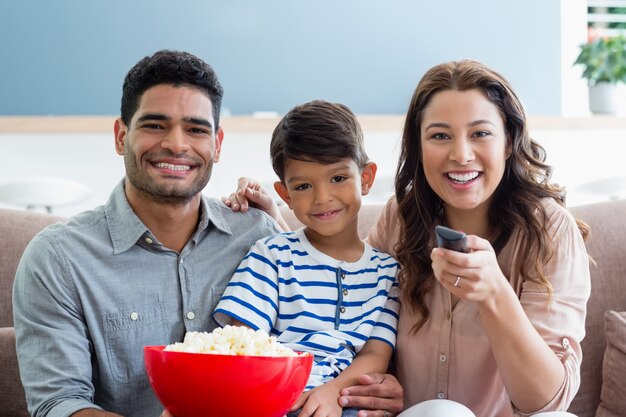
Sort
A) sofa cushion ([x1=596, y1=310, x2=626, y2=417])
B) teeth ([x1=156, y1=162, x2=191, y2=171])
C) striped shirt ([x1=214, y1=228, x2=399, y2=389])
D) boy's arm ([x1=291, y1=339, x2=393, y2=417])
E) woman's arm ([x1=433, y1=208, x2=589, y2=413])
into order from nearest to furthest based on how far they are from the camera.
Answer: woman's arm ([x1=433, y1=208, x2=589, y2=413]) < boy's arm ([x1=291, y1=339, x2=393, y2=417]) < striped shirt ([x1=214, y1=228, x2=399, y2=389]) < teeth ([x1=156, y1=162, x2=191, y2=171]) < sofa cushion ([x1=596, y1=310, x2=626, y2=417])

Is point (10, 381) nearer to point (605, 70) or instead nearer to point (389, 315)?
point (389, 315)

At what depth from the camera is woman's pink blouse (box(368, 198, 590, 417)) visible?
1.74 metres

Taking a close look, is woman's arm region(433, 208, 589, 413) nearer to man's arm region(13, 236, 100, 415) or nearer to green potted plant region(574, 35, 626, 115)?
man's arm region(13, 236, 100, 415)

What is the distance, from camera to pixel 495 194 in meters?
1.92

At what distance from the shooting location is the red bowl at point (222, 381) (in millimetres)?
1345

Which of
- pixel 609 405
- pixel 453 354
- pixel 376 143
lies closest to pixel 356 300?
pixel 453 354

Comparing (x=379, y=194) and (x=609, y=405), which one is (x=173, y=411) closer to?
(x=609, y=405)

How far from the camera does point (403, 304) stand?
1874 mm

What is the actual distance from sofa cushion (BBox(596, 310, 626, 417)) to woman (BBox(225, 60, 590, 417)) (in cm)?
35

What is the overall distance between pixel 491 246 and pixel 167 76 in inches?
31.6

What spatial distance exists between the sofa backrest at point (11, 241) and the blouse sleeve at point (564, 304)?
1.33 metres

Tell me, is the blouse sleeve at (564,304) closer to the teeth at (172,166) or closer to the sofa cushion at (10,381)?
the teeth at (172,166)

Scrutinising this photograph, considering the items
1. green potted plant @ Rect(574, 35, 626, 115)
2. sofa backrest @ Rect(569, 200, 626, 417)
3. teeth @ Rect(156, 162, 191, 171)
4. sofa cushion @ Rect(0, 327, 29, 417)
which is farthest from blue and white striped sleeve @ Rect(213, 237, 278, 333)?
green potted plant @ Rect(574, 35, 626, 115)

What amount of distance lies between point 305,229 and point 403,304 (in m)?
0.29
